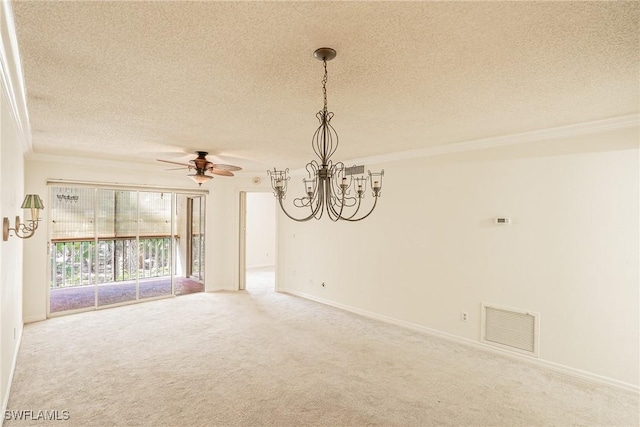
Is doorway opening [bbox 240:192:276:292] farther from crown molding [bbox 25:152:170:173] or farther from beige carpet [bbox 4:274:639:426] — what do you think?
beige carpet [bbox 4:274:639:426]

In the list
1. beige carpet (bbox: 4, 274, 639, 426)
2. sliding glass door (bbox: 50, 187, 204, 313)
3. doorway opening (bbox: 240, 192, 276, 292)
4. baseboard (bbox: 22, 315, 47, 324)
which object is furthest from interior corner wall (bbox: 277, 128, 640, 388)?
doorway opening (bbox: 240, 192, 276, 292)

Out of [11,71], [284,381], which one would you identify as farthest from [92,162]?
[284,381]

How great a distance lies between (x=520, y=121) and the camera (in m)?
3.13

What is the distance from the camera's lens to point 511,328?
3650 mm

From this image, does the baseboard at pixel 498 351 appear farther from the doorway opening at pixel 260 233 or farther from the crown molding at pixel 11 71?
the crown molding at pixel 11 71

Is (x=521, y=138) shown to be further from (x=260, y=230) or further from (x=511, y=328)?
(x=260, y=230)

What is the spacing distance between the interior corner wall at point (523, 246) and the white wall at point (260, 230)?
4994 mm

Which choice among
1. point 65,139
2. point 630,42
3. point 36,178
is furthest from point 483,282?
point 36,178

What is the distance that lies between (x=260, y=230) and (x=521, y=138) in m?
7.49

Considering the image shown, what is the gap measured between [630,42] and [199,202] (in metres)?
6.64

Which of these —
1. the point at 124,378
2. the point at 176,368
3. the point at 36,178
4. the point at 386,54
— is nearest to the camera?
the point at 386,54

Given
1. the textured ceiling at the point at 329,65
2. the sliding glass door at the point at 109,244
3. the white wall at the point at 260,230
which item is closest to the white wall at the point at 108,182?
the sliding glass door at the point at 109,244

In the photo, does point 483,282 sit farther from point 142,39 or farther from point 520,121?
point 142,39

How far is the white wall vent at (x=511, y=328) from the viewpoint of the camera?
11.5 ft
